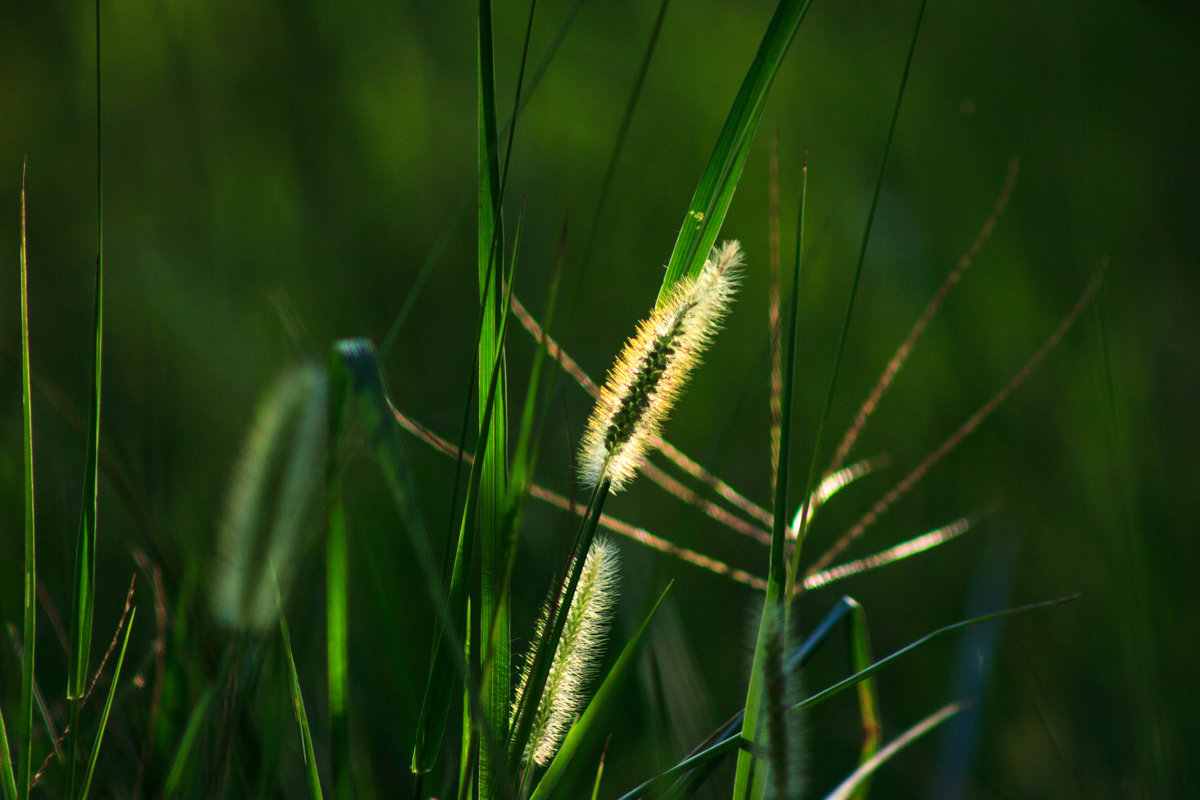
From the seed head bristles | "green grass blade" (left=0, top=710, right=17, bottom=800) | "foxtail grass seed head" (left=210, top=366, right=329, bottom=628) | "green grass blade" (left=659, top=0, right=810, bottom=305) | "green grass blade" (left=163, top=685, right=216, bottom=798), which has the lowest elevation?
"green grass blade" (left=0, top=710, right=17, bottom=800)

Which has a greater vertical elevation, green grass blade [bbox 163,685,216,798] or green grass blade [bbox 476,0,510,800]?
green grass blade [bbox 476,0,510,800]

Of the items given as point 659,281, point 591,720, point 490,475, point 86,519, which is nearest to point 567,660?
point 591,720

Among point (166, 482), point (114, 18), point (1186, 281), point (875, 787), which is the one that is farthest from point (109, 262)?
point (1186, 281)

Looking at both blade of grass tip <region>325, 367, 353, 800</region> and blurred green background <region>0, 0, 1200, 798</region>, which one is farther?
blurred green background <region>0, 0, 1200, 798</region>

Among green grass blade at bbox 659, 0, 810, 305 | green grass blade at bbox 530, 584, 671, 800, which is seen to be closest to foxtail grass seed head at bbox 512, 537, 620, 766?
green grass blade at bbox 530, 584, 671, 800

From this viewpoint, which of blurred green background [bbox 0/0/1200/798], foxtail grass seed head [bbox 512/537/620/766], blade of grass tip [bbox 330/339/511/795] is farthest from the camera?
blurred green background [bbox 0/0/1200/798]

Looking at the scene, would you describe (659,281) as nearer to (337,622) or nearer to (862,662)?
(862,662)

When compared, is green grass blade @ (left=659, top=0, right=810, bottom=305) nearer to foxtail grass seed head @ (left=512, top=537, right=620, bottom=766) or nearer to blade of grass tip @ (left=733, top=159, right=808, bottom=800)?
blade of grass tip @ (left=733, top=159, right=808, bottom=800)

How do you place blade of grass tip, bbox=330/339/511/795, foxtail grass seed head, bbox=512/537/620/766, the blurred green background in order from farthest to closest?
the blurred green background
foxtail grass seed head, bbox=512/537/620/766
blade of grass tip, bbox=330/339/511/795
